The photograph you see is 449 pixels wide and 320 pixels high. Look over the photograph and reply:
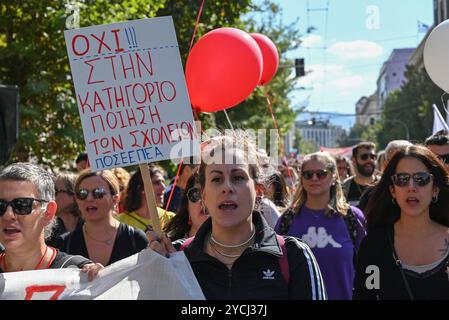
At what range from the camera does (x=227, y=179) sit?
10.2 ft

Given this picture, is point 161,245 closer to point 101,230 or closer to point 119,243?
point 119,243

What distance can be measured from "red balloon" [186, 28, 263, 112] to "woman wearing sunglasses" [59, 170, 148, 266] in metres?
1.27

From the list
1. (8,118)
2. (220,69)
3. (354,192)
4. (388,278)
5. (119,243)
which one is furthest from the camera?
(354,192)

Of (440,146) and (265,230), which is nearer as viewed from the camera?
(265,230)

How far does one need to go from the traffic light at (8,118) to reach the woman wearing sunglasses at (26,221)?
136 inches

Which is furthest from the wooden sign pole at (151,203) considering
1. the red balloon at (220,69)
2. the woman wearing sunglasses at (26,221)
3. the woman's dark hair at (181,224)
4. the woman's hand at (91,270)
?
the red balloon at (220,69)

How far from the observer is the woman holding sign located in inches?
116

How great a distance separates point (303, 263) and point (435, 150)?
360cm

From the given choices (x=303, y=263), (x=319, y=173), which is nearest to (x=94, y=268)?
(x=303, y=263)

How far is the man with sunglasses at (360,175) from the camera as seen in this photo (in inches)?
299

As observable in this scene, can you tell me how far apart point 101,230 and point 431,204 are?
2292 millimetres

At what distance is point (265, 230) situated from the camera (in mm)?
3121

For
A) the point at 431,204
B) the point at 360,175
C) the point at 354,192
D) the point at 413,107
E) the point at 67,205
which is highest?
the point at 431,204

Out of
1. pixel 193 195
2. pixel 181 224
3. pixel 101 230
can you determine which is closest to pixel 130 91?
pixel 193 195
